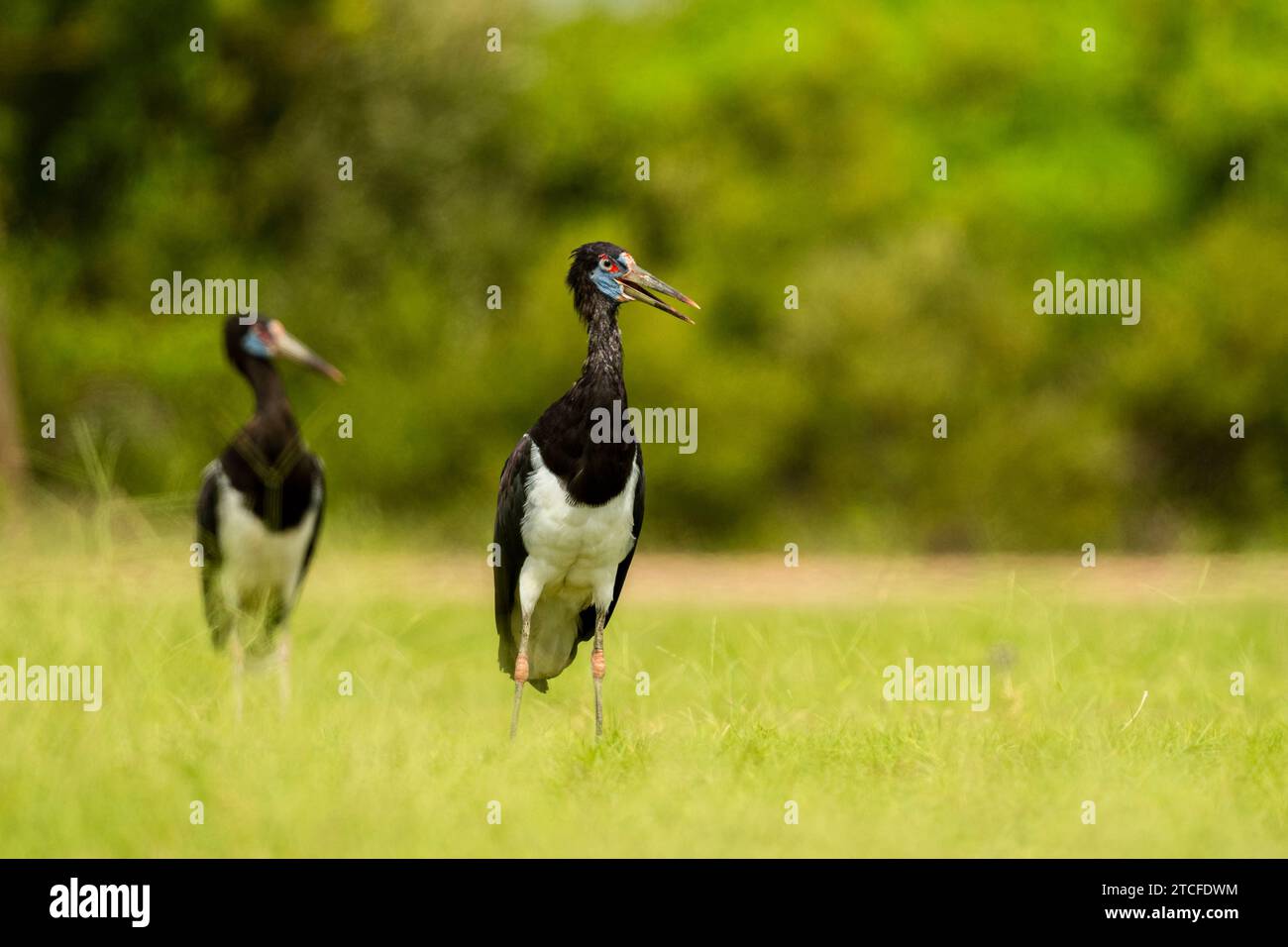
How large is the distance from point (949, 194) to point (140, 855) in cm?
2260

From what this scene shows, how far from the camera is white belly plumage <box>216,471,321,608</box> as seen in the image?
33.2ft

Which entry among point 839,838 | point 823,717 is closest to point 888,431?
point 823,717

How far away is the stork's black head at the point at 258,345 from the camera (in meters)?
11.1

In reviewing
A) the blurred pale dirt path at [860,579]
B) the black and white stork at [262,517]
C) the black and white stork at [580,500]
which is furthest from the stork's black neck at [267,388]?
the black and white stork at [580,500]

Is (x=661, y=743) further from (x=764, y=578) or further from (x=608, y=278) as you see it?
(x=764, y=578)

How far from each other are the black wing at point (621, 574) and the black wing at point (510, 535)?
1.10 ft

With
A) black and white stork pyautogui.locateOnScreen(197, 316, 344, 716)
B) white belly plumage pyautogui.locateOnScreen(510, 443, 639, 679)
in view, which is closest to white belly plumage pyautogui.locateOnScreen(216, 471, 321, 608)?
black and white stork pyautogui.locateOnScreen(197, 316, 344, 716)

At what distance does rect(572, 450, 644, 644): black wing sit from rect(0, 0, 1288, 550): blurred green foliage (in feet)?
40.2

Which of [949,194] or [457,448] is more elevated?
[949,194]

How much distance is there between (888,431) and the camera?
24953 millimetres

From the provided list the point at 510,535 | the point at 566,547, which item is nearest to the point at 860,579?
the point at 510,535

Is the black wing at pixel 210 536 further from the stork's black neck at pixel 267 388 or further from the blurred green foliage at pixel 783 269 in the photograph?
the blurred green foliage at pixel 783 269

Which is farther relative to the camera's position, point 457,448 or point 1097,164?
point 1097,164

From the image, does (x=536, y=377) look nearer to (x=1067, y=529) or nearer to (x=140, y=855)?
(x=1067, y=529)
